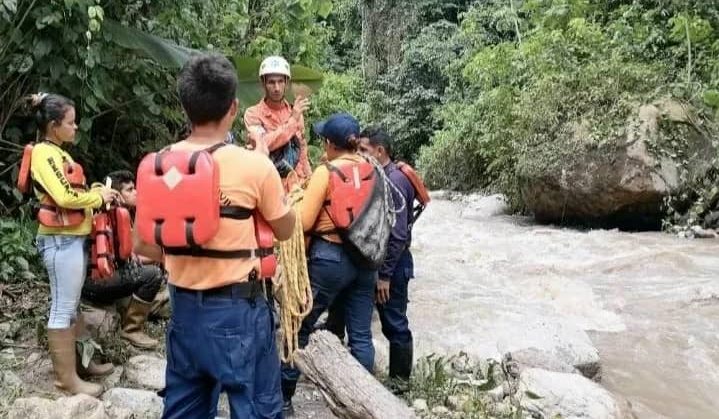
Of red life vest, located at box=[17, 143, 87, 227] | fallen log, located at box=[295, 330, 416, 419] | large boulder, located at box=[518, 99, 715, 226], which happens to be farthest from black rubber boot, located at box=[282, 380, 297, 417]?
large boulder, located at box=[518, 99, 715, 226]

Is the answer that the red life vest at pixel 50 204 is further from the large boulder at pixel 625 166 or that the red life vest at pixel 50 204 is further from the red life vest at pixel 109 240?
the large boulder at pixel 625 166

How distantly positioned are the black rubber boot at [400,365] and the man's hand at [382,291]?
0.35 meters

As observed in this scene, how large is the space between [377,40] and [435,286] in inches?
661

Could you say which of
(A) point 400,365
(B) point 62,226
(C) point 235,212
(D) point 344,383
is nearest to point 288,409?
(D) point 344,383

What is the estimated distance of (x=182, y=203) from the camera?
2.38 metres

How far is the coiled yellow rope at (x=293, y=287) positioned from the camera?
346 cm

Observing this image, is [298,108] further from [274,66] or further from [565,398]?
[565,398]

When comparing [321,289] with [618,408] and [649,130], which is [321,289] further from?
[649,130]

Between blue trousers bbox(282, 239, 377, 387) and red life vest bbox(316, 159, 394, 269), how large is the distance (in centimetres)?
7

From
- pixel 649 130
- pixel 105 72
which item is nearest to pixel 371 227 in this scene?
pixel 105 72

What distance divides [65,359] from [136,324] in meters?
0.83

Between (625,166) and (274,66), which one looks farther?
(625,166)

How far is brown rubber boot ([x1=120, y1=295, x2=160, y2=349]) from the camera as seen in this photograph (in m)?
4.62

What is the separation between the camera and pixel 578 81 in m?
13.4
